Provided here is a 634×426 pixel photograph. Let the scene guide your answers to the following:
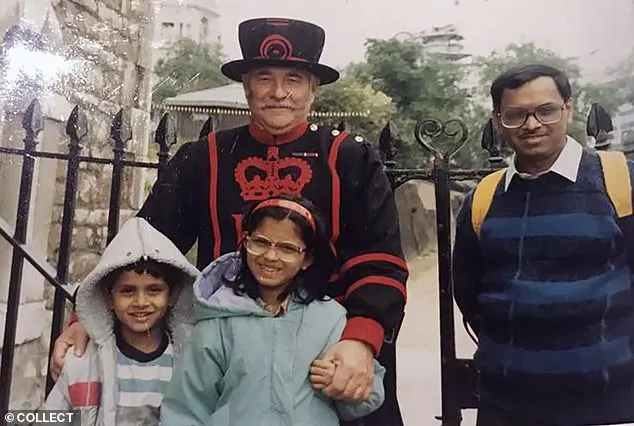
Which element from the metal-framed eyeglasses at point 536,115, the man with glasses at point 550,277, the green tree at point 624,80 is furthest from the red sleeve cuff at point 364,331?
the green tree at point 624,80

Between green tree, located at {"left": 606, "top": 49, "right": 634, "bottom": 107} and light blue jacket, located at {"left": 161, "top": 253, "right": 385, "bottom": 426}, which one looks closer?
light blue jacket, located at {"left": 161, "top": 253, "right": 385, "bottom": 426}

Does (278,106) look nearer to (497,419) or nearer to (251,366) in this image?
(251,366)

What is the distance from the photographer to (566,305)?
0.58 metres

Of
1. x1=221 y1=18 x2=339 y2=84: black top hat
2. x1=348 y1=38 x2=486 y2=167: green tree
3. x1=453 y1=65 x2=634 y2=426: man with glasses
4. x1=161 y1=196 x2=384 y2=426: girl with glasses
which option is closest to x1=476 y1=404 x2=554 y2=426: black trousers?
x1=453 y1=65 x2=634 y2=426: man with glasses

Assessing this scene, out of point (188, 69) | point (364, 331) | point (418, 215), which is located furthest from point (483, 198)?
point (188, 69)

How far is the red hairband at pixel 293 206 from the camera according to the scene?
0.55m

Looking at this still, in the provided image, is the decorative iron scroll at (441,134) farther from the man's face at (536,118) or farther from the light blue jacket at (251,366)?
the light blue jacket at (251,366)

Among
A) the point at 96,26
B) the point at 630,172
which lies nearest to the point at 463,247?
the point at 630,172

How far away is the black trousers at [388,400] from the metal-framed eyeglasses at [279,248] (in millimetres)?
115

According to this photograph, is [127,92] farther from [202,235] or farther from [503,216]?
[503,216]

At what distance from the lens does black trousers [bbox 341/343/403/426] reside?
58 centimetres

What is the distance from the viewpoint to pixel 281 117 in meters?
0.58

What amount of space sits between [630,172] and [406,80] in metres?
0.21

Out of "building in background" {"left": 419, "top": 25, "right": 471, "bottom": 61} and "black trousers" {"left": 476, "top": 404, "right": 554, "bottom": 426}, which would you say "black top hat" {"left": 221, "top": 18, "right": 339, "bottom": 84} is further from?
"black trousers" {"left": 476, "top": 404, "right": 554, "bottom": 426}
